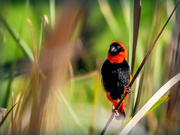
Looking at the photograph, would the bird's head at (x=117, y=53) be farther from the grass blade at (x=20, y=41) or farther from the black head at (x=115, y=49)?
the grass blade at (x=20, y=41)

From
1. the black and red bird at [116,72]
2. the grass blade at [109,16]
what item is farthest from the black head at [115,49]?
the grass blade at [109,16]

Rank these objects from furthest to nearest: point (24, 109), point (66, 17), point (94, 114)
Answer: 1. point (94, 114)
2. point (24, 109)
3. point (66, 17)

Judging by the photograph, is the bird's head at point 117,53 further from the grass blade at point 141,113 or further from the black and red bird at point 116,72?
the grass blade at point 141,113

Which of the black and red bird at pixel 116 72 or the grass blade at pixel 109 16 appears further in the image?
the grass blade at pixel 109 16

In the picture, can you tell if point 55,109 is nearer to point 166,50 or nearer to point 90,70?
point 90,70

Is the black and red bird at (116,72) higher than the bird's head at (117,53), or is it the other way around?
the bird's head at (117,53)

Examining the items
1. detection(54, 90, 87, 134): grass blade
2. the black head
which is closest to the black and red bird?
the black head

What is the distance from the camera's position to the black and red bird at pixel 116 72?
512mm

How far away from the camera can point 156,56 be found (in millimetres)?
608

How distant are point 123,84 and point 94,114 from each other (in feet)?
0.39

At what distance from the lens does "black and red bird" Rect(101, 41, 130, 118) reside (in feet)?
1.68

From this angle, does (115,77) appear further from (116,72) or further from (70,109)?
(70,109)

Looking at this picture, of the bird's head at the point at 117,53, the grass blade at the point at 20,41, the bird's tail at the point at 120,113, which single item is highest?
the grass blade at the point at 20,41

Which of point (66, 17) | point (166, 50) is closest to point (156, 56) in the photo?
point (166, 50)
